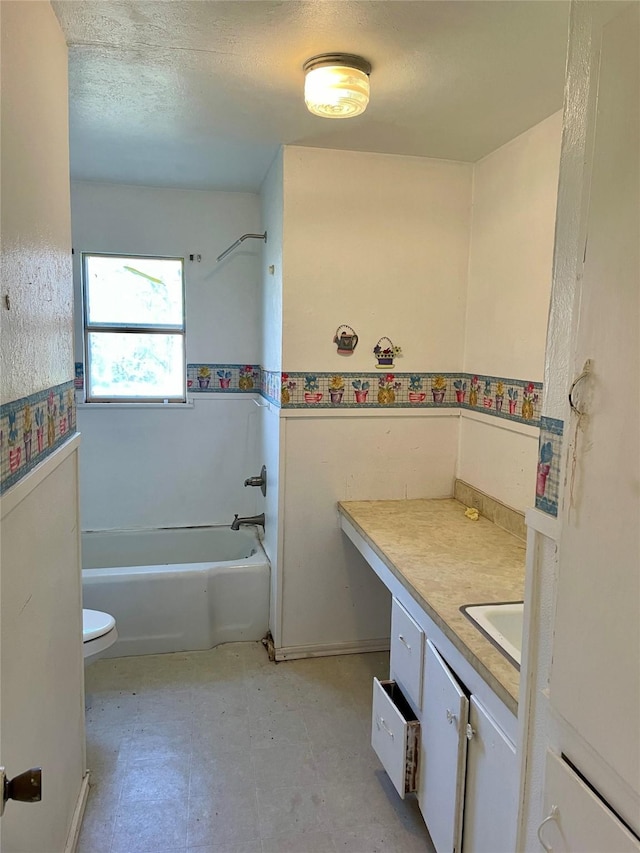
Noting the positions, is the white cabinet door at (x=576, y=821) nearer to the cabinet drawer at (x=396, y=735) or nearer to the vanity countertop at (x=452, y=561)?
the vanity countertop at (x=452, y=561)

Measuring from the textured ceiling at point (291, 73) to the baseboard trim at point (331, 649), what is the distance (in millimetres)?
2297

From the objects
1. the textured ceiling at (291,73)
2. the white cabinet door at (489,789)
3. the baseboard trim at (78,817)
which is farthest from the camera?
the baseboard trim at (78,817)

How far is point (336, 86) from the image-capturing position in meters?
1.69

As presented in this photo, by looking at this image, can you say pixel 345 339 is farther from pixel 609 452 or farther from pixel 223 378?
pixel 609 452

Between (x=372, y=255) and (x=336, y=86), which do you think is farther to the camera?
(x=372, y=255)

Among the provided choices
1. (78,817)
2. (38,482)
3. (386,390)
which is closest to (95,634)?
(78,817)

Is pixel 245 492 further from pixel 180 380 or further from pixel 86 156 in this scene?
pixel 86 156

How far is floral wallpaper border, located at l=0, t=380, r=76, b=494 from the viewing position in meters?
1.10

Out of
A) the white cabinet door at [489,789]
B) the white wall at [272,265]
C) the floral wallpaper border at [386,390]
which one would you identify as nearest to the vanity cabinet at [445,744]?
the white cabinet door at [489,789]

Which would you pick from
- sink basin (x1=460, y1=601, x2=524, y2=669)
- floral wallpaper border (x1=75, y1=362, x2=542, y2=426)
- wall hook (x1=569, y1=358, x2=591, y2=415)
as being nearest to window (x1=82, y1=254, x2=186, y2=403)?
floral wallpaper border (x1=75, y1=362, x2=542, y2=426)

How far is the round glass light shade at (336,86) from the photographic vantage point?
169 cm

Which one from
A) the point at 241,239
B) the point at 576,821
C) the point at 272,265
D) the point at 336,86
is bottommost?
the point at 576,821

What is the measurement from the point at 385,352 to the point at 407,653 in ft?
4.44

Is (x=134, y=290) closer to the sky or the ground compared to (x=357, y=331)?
closer to the sky
